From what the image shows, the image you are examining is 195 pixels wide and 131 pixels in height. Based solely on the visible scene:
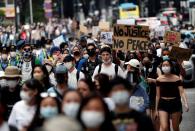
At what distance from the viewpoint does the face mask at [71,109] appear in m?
8.56

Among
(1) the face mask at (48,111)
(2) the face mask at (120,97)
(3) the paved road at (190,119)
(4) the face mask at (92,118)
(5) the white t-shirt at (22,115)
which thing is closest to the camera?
(4) the face mask at (92,118)

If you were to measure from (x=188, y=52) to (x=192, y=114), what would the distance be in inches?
80.3

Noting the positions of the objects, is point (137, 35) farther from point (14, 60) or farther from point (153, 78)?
point (153, 78)

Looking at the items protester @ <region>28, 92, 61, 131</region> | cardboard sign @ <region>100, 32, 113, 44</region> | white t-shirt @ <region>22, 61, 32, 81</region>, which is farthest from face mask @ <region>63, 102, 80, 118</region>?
cardboard sign @ <region>100, 32, 113, 44</region>

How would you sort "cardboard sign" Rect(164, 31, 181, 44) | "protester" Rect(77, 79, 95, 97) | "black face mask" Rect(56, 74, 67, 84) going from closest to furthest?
1. "protester" Rect(77, 79, 95, 97)
2. "black face mask" Rect(56, 74, 67, 84)
3. "cardboard sign" Rect(164, 31, 181, 44)

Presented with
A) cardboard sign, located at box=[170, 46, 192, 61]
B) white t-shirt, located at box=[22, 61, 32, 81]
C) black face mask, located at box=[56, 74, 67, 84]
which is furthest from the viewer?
cardboard sign, located at box=[170, 46, 192, 61]

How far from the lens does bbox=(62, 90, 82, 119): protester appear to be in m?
8.57

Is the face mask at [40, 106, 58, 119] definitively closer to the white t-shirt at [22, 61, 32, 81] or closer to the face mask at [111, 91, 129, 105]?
the face mask at [111, 91, 129, 105]

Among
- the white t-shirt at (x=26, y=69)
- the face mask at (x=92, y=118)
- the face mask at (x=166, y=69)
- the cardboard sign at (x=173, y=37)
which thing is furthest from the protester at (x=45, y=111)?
the cardboard sign at (x=173, y=37)

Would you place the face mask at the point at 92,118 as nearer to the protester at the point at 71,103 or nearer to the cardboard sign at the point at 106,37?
the protester at the point at 71,103

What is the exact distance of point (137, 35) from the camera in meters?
19.0

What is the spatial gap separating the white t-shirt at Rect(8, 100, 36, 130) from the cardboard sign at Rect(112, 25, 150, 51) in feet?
27.9

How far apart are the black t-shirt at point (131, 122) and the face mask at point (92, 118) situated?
0.77 meters

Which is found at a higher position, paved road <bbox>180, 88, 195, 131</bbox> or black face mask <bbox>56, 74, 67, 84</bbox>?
black face mask <bbox>56, 74, 67, 84</bbox>
